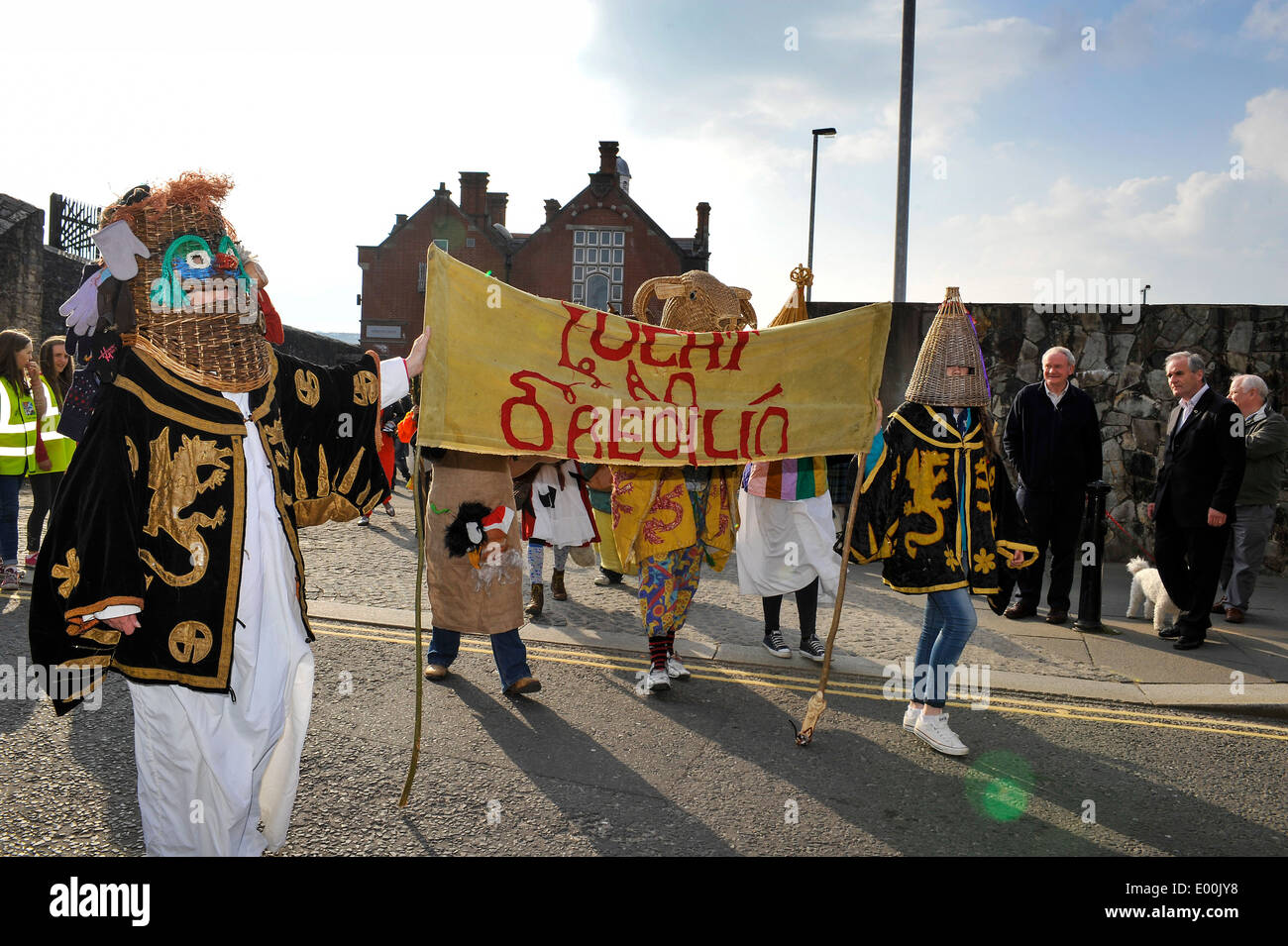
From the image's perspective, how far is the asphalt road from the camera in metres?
3.36

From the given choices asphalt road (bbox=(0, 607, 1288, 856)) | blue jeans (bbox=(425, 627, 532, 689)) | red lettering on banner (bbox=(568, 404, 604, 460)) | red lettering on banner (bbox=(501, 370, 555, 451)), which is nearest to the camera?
asphalt road (bbox=(0, 607, 1288, 856))

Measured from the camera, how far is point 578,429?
3.84 meters

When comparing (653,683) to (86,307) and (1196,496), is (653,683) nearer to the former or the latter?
(86,307)

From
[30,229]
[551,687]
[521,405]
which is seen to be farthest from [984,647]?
[30,229]

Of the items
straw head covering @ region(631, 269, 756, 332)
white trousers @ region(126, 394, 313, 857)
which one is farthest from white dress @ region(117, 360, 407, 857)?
straw head covering @ region(631, 269, 756, 332)

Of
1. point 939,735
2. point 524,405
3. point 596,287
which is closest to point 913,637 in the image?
point 939,735

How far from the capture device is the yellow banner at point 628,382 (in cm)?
353

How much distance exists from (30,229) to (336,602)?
408 inches

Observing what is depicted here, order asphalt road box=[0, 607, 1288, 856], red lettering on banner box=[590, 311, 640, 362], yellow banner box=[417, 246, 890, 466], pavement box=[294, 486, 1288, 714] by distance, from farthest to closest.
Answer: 1. pavement box=[294, 486, 1288, 714]
2. red lettering on banner box=[590, 311, 640, 362]
3. yellow banner box=[417, 246, 890, 466]
4. asphalt road box=[0, 607, 1288, 856]

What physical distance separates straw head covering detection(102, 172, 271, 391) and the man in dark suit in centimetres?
644

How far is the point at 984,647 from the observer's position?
6168 mm

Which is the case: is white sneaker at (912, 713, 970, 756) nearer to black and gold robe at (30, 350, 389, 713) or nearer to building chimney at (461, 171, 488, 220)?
black and gold robe at (30, 350, 389, 713)
